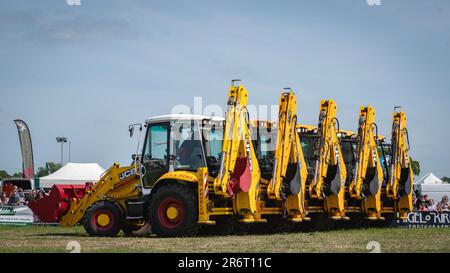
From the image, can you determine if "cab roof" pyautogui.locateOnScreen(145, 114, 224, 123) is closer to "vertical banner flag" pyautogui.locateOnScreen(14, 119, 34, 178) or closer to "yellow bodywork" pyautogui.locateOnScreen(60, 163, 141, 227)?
"yellow bodywork" pyautogui.locateOnScreen(60, 163, 141, 227)

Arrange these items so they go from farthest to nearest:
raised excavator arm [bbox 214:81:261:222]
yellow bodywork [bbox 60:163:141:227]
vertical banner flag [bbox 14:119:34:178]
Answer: vertical banner flag [bbox 14:119:34:178] < yellow bodywork [bbox 60:163:141:227] < raised excavator arm [bbox 214:81:261:222]

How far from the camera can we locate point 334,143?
2417cm

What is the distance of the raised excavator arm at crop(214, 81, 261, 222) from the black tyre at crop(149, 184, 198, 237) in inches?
29.6

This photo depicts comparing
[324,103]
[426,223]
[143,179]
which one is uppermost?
[324,103]

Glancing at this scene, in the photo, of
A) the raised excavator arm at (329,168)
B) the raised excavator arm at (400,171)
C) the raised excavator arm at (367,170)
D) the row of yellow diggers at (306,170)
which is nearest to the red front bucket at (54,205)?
the row of yellow diggers at (306,170)

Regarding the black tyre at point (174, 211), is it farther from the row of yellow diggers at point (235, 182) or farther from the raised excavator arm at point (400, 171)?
the raised excavator arm at point (400, 171)

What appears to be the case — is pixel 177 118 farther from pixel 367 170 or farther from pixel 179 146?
pixel 367 170

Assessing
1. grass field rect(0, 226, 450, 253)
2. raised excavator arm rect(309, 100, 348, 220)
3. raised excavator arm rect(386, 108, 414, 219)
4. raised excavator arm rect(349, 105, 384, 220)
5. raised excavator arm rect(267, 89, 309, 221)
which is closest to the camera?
grass field rect(0, 226, 450, 253)

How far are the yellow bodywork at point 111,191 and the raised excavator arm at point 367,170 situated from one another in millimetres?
6591

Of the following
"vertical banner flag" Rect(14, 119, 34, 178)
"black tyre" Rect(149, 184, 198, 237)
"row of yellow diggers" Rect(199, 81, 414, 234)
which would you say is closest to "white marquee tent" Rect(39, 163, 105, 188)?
"vertical banner flag" Rect(14, 119, 34, 178)

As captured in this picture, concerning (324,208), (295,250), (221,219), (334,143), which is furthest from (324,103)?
(295,250)

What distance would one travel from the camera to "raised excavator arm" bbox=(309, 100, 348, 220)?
23.3 meters
